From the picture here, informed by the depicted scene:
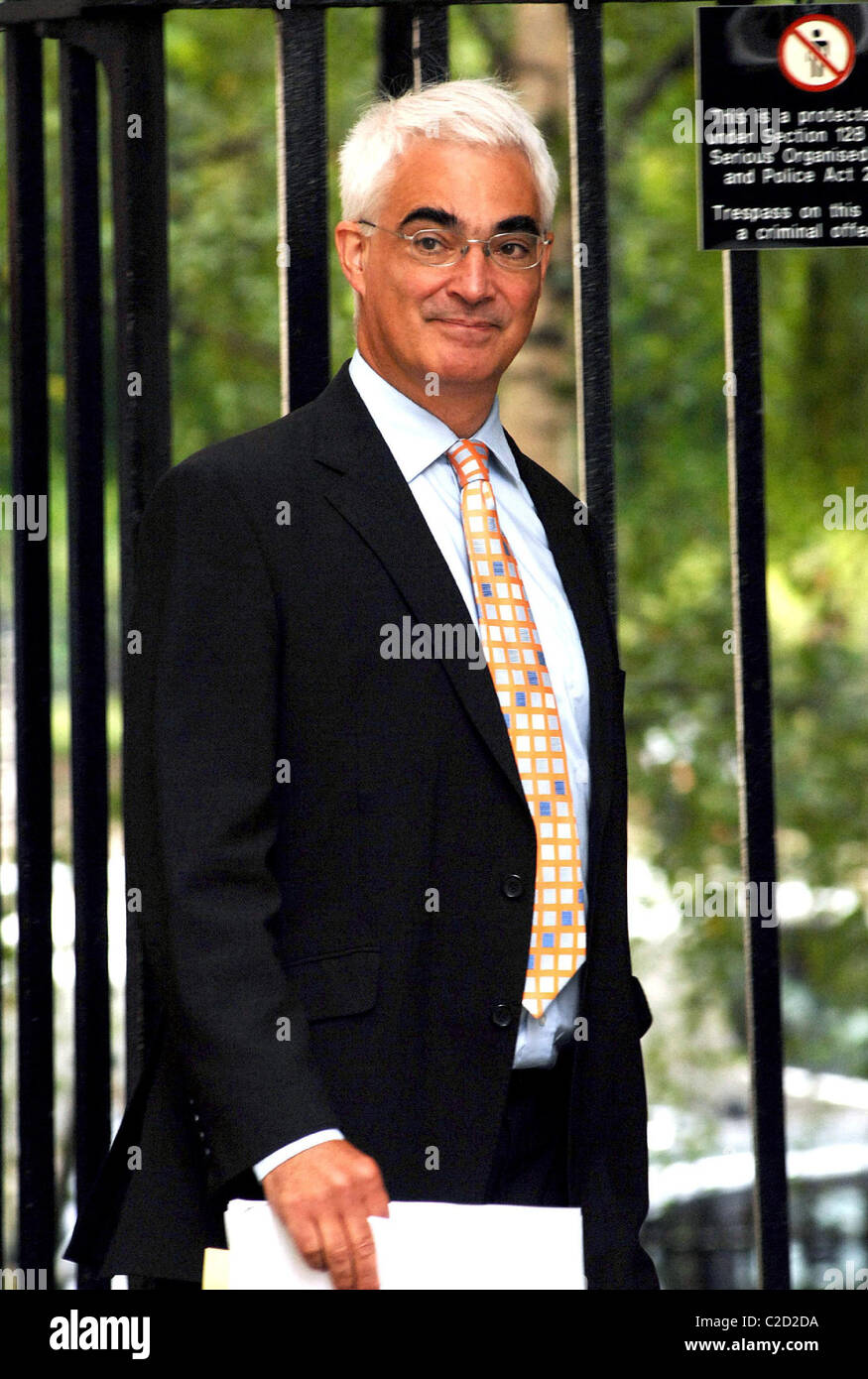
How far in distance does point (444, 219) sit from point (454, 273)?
0.07 m

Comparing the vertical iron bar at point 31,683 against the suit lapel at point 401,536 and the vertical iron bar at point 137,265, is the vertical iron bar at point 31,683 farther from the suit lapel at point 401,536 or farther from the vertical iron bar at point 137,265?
the suit lapel at point 401,536

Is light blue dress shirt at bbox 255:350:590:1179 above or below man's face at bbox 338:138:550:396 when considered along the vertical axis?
below

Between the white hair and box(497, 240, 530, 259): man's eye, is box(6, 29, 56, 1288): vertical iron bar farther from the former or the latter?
box(497, 240, 530, 259): man's eye

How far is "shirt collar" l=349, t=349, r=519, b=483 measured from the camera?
231 centimetres

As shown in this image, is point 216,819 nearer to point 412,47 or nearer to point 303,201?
point 303,201

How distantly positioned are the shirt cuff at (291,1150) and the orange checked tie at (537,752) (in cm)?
35

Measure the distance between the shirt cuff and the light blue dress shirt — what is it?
33 cm

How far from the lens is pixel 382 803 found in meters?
2.15

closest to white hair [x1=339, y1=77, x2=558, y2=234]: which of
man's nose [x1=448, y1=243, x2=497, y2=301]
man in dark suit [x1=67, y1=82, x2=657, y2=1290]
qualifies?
man in dark suit [x1=67, y1=82, x2=657, y2=1290]

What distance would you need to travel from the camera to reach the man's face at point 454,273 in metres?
2.27

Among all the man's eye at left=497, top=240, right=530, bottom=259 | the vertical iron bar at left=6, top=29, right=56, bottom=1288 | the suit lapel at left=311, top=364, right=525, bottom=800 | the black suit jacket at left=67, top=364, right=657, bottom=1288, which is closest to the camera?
the black suit jacket at left=67, top=364, right=657, bottom=1288

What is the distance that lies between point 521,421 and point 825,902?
252cm

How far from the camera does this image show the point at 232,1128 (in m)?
1.99

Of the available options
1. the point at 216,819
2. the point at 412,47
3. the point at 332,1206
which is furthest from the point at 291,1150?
the point at 412,47
